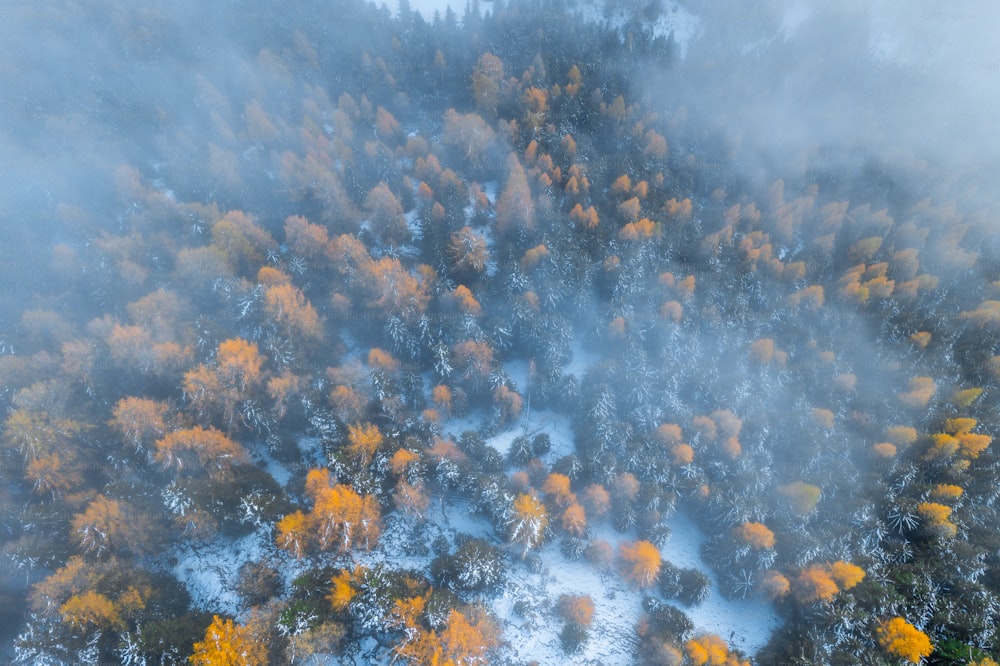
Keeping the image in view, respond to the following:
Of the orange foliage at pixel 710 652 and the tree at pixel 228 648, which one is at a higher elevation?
the tree at pixel 228 648

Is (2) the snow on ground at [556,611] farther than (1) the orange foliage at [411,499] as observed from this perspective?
No

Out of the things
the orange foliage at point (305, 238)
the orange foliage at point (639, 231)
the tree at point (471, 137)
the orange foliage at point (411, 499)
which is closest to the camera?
the orange foliage at point (411, 499)

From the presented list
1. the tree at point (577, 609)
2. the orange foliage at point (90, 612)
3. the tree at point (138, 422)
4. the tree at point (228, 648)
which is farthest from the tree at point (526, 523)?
the tree at point (138, 422)

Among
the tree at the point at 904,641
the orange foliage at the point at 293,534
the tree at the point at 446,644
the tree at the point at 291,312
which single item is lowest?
the tree at the point at 904,641

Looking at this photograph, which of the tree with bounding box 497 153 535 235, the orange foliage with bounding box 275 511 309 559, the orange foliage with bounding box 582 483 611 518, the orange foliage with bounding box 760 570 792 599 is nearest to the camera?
the orange foliage with bounding box 275 511 309 559

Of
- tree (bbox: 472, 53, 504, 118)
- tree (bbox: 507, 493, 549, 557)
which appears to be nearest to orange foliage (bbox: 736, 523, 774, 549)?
tree (bbox: 507, 493, 549, 557)

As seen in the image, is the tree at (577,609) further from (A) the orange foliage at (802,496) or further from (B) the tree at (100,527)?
(B) the tree at (100,527)

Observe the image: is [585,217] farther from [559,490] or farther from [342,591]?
[342,591]

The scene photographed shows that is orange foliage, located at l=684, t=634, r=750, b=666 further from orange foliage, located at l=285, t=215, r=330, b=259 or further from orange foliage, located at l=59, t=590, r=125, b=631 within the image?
Result: orange foliage, located at l=285, t=215, r=330, b=259
